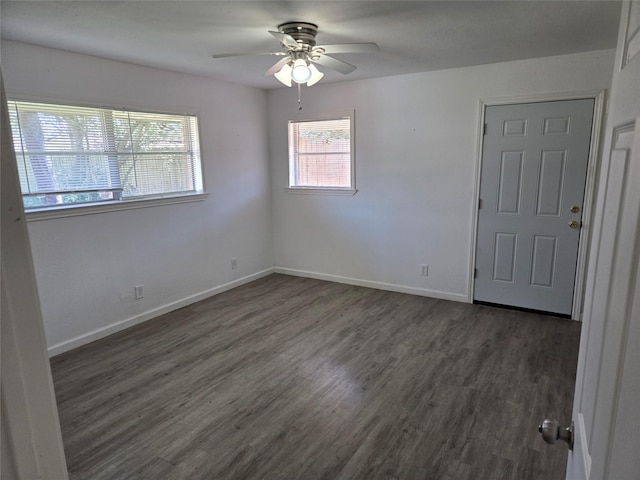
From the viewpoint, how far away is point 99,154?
3.46 metres

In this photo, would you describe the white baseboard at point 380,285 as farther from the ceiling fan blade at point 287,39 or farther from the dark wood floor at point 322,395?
the ceiling fan blade at point 287,39

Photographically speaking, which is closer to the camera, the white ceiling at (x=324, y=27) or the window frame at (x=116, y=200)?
the white ceiling at (x=324, y=27)

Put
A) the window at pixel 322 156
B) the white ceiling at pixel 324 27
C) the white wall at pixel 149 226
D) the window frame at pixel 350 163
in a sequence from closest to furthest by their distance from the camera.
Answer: the white ceiling at pixel 324 27, the white wall at pixel 149 226, the window frame at pixel 350 163, the window at pixel 322 156

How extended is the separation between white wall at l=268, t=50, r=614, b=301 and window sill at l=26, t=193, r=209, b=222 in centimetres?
154

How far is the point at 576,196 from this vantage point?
12.0 feet

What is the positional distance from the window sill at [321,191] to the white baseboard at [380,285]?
1.10m

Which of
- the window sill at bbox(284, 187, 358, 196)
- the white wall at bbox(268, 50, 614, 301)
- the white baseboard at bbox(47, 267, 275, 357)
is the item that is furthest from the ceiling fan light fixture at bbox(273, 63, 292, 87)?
the white baseboard at bbox(47, 267, 275, 357)

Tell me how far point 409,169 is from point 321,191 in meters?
1.19

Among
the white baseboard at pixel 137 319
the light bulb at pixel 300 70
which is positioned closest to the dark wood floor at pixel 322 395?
the white baseboard at pixel 137 319

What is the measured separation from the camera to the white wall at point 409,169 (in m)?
3.81

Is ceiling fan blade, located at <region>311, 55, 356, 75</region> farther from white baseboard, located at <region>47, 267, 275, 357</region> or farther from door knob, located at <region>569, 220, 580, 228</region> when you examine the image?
white baseboard, located at <region>47, 267, 275, 357</region>

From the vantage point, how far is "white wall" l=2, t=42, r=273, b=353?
125 inches

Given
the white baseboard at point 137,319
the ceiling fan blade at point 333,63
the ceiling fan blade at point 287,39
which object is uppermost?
the ceiling fan blade at point 287,39

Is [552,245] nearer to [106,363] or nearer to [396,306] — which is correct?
[396,306]
